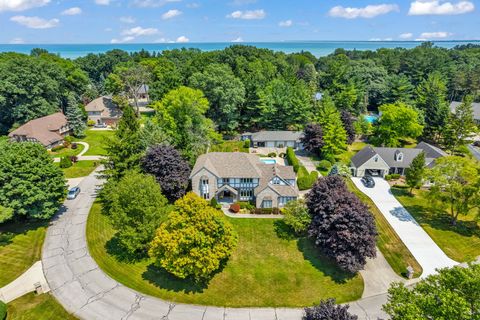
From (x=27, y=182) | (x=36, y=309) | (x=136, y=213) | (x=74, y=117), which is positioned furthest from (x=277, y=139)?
(x=36, y=309)

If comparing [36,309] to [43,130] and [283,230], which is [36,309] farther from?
[43,130]

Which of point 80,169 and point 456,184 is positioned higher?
point 456,184

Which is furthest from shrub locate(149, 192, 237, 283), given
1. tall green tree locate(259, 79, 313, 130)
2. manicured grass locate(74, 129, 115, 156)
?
tall green tree locate(259, 79, 313, 130)

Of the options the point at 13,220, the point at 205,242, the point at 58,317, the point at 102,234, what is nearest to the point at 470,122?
the point at 205,242

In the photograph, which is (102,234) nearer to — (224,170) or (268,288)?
(224,170)

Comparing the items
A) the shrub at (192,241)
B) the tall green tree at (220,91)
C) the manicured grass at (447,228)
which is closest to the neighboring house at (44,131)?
the tall green tree at (220,91)

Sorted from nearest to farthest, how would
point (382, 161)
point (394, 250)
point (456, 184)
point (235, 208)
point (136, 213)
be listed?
point (136, 213)
point (394, 250)
point (456, 184)
point (235, 208)
point (382, 161)

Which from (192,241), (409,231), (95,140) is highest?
(95,140)
